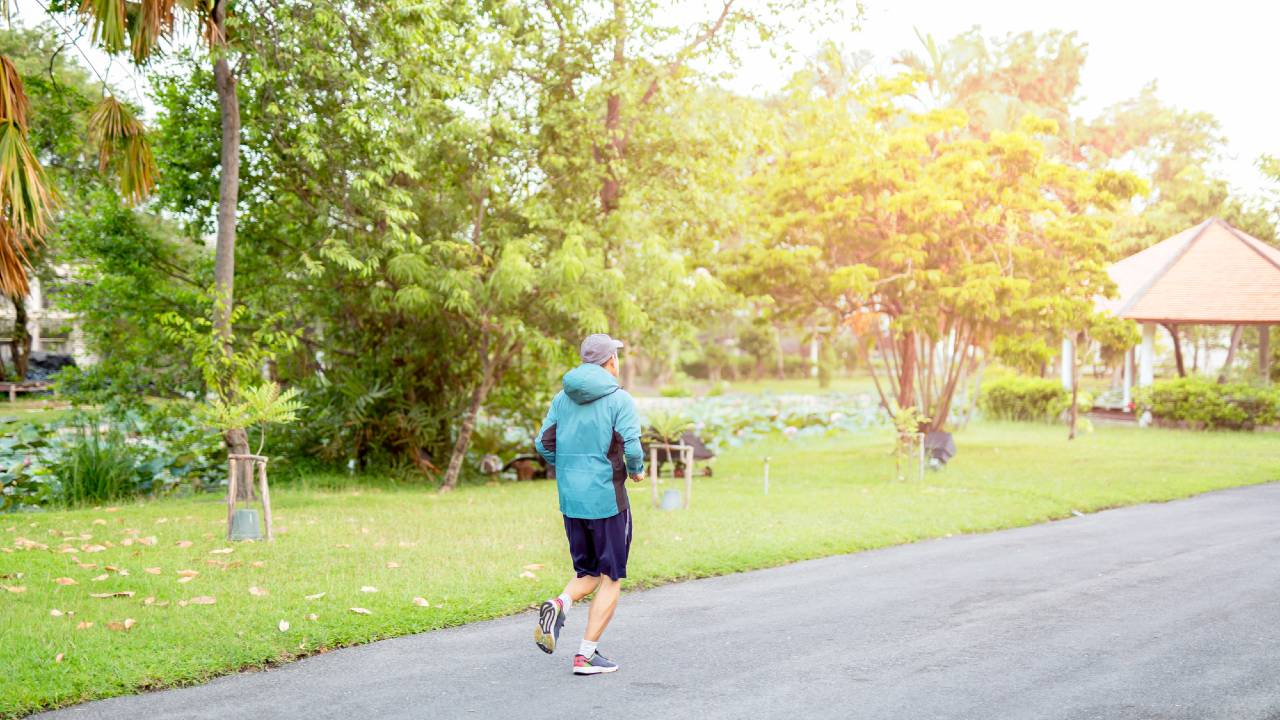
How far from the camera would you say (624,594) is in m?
7.80

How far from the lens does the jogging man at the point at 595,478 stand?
5.56 m

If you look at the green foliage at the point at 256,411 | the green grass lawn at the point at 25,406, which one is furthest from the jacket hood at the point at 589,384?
the green grass lawn at the point at 25,406

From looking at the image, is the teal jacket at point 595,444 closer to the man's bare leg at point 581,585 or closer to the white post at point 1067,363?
the man's bare leg at point 581,585

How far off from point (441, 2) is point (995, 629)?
8.78 m

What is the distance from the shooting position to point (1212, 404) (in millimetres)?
25219

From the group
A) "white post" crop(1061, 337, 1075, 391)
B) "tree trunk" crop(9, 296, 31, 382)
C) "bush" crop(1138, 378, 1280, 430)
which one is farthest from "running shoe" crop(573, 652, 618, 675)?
"white post" crop(1061, 337, 1075, 391)

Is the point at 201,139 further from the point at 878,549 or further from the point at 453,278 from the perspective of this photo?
the point at 878,549

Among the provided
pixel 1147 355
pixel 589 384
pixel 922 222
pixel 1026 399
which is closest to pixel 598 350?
pixel 589 384

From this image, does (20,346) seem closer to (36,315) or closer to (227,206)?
(36,315)

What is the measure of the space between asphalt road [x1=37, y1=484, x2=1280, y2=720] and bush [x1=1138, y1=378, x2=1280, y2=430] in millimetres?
18561

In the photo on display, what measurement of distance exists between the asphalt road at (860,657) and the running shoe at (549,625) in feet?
0.58

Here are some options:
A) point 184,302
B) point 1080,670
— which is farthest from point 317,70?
point 1080,670

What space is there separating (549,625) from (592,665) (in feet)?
1.07

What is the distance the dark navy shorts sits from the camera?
5602mm
